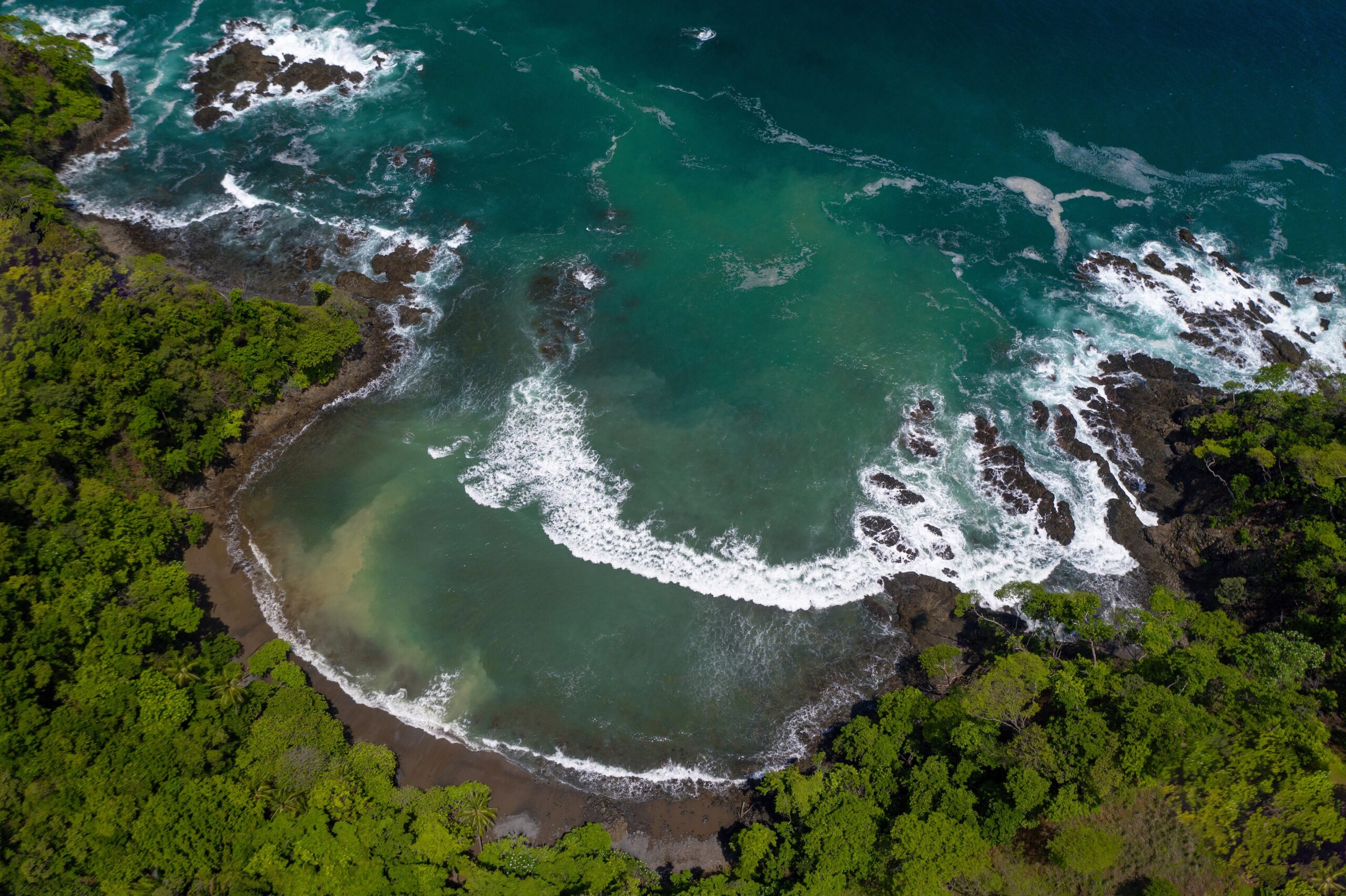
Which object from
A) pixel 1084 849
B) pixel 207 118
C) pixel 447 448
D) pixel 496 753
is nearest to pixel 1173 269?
pixel 1084 849

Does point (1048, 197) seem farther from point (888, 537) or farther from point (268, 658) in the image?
point (268, 658)

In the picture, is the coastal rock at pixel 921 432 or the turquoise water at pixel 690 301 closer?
the turquoise water at pixel 690 301

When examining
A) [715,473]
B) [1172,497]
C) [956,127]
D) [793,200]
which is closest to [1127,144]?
[956,127]

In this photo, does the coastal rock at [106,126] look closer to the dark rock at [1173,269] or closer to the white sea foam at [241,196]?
the white sea foam at [241,196]

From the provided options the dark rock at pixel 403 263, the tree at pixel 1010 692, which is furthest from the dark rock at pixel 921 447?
the dark rock at pixel 403 263

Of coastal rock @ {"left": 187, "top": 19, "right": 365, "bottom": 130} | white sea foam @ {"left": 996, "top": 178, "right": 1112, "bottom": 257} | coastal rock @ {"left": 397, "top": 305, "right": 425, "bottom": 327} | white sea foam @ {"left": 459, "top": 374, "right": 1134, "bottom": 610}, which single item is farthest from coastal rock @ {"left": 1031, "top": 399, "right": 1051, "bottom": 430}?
coastal rock @ {"left": 187, "top": 19, "right": 365, "bottom": 130}

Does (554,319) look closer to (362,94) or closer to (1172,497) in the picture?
(362,94)
